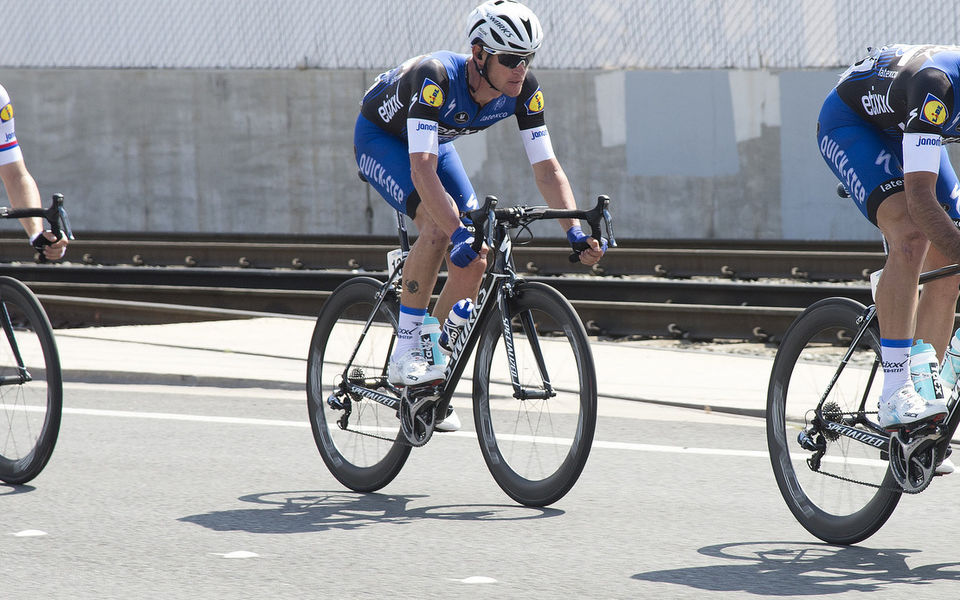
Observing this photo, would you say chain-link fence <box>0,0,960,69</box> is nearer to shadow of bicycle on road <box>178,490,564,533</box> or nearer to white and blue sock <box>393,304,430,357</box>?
white and blue sock <box>393,304,430,357</box>

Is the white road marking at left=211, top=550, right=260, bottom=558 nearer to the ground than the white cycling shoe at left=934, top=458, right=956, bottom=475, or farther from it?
nearer to the ground

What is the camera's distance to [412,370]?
19.5 feet

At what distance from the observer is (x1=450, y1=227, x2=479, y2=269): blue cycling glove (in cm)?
549

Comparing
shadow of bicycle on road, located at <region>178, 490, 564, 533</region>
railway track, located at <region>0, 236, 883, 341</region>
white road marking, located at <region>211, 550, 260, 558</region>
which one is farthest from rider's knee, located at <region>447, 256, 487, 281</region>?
railway track, located at <region>0, 236, 883, 341</region>

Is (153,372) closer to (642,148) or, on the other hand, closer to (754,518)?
(754,518)

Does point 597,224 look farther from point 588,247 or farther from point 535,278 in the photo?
point 535,278

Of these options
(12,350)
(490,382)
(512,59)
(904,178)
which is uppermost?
(512,59)

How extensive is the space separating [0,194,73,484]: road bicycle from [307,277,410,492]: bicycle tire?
1234mm

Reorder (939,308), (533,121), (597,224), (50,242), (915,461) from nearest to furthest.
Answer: (915,461) < (939,308) < (597,224) < (50,242) < (533,121)

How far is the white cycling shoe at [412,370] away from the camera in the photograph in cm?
588

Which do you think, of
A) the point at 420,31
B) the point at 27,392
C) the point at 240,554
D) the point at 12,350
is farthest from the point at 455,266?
the point at 420,31

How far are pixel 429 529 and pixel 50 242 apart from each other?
213cm

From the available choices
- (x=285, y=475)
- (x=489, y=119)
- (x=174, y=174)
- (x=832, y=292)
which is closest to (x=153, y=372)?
(x=285, y=475)

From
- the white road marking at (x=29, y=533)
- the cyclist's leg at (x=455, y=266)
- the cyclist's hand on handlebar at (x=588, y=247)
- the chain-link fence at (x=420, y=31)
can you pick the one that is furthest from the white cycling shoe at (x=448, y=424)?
the chain-link fence at (x=420, y=31)
